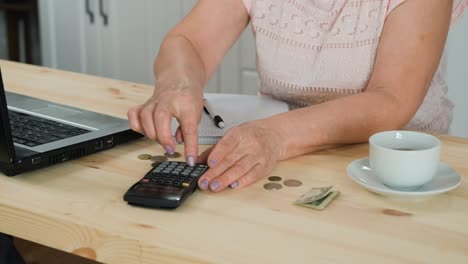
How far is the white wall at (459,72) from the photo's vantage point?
96.4 inches

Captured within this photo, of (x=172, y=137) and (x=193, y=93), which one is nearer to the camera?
(x=172, y=137)

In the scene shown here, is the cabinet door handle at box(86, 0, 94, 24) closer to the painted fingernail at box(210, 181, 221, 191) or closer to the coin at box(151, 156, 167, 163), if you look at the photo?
the coin at box(151, 156, 167, 163)

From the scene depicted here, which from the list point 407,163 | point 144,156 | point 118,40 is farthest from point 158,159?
point 118,40

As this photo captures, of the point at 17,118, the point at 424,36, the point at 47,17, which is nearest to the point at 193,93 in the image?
the point at 17,118

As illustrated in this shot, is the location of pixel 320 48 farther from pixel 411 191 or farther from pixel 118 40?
pixel 118 40

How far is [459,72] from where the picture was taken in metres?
2.48

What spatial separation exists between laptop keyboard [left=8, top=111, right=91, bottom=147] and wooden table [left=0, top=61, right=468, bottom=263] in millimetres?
54

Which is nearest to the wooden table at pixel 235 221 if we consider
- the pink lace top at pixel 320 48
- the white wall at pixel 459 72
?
the pink lace top at pixel 320 48

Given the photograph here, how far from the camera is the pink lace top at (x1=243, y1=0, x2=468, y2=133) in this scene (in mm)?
1384

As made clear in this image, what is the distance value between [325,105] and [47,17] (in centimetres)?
249

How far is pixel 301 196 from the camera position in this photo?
99 cm

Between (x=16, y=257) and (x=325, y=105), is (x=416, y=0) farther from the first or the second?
(x=16, y=257)

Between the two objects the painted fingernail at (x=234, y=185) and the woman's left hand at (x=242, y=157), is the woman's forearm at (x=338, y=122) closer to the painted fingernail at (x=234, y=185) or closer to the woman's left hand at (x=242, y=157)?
the woman's left hand at (x=242, y=157)

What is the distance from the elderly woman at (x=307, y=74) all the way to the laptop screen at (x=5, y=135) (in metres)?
0.21
